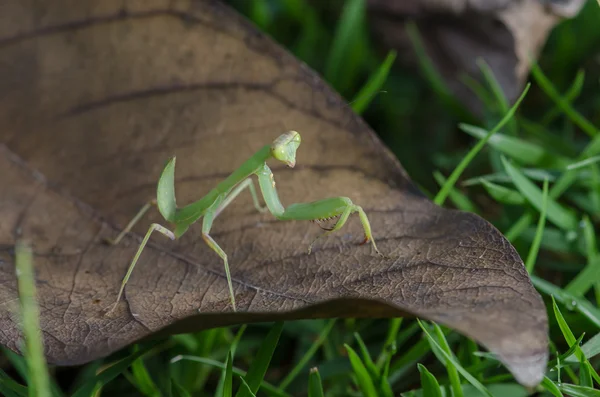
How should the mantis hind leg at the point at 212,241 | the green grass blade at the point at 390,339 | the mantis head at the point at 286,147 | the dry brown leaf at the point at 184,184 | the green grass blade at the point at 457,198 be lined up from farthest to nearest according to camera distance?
1. the green grass blade at the point at 457,198
2. the green grass blade at the point at 390,339
3. the mantis head at the point at 286,147
4. the mantis hind leg at the point at 212,241
5. the dry brown leaf at the point at 184,184

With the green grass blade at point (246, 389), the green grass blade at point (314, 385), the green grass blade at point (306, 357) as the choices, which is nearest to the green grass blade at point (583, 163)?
the green grass blade at point (306, 357)

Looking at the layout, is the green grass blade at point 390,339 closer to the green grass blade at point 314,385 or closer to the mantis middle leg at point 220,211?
the green grass blade at point 314,385

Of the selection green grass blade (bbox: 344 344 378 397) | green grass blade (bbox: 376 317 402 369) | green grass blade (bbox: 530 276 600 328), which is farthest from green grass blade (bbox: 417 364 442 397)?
green grass blade (bbox: 530 276 600 328)

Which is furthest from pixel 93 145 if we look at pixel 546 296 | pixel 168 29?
pixel 546 296

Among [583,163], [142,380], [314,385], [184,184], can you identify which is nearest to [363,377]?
[314,385]

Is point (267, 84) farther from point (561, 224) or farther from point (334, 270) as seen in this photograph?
point (561, 224)

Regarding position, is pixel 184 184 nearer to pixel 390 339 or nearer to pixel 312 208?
pixel 312 208

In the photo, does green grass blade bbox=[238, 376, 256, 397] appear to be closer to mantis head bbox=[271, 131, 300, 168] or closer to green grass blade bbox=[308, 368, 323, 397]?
green grass blade bbox=[308, 368, 323, 397]
